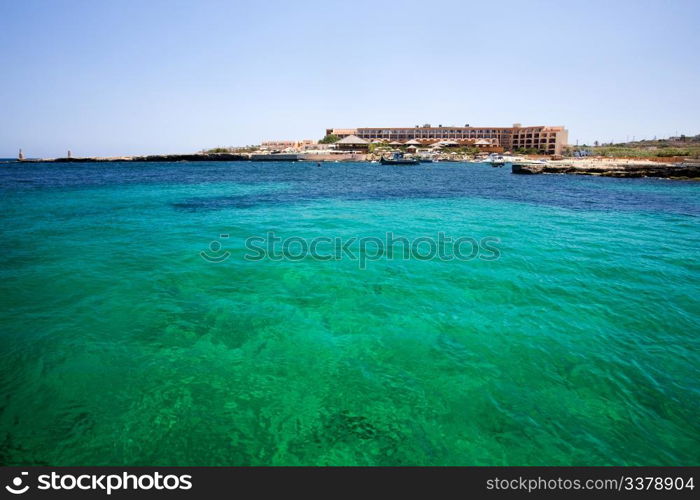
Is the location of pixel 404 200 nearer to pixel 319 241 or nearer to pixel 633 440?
pixel 319 241

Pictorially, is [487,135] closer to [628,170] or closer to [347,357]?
[628,170]

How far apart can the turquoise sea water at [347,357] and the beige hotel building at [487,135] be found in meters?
121

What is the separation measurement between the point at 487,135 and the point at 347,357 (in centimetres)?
15412

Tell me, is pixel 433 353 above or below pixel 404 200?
below

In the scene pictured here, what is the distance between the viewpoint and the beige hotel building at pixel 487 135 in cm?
11581

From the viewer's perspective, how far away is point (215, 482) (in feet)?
10.9

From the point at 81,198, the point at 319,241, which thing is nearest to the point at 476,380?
the point at 319,241

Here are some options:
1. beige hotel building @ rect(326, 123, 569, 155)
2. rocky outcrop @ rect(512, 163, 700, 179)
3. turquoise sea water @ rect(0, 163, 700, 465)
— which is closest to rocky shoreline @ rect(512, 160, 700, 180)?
rocky outcrop @ rect(512, 163, 700, 179)

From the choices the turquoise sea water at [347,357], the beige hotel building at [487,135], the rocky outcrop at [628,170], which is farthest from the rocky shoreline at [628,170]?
the beige hotel building at [487,135]

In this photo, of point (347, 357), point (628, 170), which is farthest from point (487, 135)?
point (347, 357)

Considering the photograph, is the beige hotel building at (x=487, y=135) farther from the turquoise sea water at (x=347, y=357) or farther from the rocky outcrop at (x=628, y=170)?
the turquoise sea water at (x=347, y=357)

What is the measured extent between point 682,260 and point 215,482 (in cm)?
1487

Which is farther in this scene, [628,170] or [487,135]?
[487,135]

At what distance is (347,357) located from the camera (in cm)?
594
